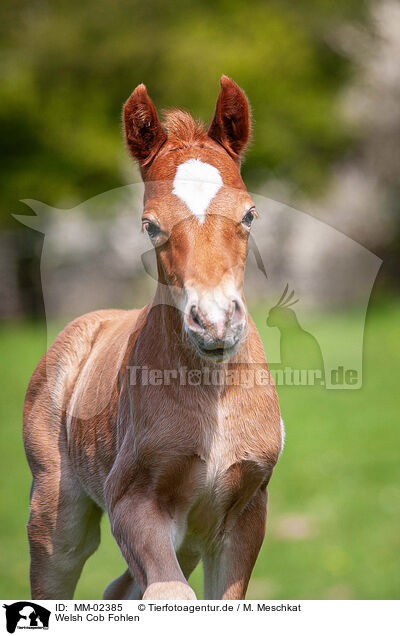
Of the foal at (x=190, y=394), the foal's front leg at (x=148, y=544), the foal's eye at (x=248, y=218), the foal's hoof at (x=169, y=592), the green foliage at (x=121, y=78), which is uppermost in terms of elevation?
the green foliage at (x=121, y=78)

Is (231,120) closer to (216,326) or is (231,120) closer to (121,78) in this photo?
(216,326)

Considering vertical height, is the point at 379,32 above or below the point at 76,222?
above

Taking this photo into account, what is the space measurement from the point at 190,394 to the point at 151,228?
698mm

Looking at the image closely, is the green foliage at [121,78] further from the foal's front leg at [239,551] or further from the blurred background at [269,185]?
the foal's front leg at [239,551]

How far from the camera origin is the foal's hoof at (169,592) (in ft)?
9.50

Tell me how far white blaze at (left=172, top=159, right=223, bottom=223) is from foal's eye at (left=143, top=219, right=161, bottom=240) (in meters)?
0.16

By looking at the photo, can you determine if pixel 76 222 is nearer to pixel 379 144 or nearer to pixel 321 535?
pixel 321 535

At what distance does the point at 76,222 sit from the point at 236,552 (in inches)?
524

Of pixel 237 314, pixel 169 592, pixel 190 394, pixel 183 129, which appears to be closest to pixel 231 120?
pixel 183 129

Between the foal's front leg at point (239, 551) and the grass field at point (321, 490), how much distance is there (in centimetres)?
437

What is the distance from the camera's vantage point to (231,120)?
3.37 meters

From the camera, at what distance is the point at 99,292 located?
654 inches
